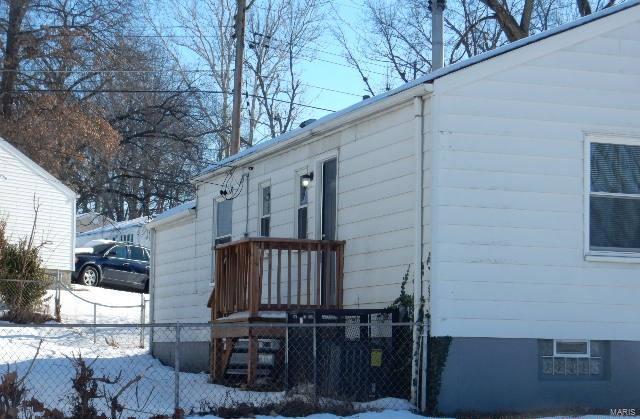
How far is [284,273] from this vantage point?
51.8 ft

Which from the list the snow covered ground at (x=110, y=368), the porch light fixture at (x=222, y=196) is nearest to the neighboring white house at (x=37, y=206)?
the snow covered ground at (x=110, y=368)

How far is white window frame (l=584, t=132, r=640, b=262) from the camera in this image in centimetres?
1270

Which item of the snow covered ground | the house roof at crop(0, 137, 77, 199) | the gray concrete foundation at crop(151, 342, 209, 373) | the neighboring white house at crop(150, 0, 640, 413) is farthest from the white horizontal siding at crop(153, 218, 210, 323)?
the house roof at crop(0, 137, 77, 199)

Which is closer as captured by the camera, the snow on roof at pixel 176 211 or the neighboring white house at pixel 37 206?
the snow on roof at pixel 176 211

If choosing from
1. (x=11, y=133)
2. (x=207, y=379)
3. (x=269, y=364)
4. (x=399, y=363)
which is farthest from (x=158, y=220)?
(x=11, y=133)

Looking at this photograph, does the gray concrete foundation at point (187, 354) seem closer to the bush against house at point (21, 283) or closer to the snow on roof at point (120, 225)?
the bush against house at point (21, 283)

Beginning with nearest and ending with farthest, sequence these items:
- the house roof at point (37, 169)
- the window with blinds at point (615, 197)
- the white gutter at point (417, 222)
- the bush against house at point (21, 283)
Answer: the white gutter at point (417, 222)
the window with blinds at point (615, 197)
the bush against house at point (21, 283)
the house roof at point (37, 169)

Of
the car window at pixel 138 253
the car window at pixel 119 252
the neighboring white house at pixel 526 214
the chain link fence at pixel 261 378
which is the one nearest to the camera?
the chain link fence at pixel 261 378

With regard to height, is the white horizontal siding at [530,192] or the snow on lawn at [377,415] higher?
the white horizontal siding at [530,192]

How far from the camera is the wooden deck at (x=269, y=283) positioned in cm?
1416

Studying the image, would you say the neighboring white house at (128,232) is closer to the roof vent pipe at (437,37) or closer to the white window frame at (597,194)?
the roof vent pipe at (437,37)

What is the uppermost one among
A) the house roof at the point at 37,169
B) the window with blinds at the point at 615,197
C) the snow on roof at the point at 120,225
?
the house roof at the point at 37,169

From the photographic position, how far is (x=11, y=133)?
35.3 m

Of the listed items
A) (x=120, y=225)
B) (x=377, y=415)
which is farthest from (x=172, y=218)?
(x=120, y=225)
